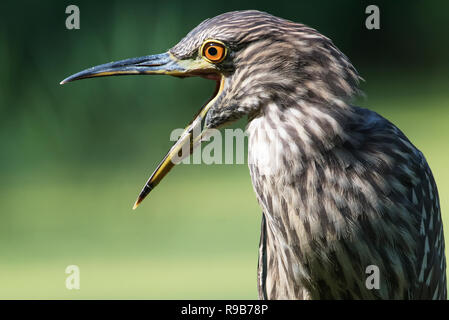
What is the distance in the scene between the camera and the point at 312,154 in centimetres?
239

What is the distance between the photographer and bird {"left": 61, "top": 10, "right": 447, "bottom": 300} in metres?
2.40

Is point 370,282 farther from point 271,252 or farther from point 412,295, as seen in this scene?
point 271,252

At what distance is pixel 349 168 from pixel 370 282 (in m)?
0.38

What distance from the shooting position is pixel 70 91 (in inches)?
304

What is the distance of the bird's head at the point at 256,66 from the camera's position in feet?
7.87

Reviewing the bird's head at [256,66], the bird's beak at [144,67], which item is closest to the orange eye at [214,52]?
the bird's head at [256,66]

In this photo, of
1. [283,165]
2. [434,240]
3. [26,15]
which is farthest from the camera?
[26,15]

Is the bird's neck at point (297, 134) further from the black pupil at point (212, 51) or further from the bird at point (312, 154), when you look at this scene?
the black pupil at point (212, 51)

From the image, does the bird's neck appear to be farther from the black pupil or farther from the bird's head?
the black pupil

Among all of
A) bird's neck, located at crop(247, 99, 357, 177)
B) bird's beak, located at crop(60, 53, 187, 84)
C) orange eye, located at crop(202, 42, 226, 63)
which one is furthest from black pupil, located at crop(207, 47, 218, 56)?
bird's neck, located at crop(247, 99, 357, 177)

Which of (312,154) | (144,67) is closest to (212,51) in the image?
(144,67)

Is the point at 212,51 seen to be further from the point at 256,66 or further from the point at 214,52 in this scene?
the point at 256,66

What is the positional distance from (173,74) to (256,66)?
0.30 meters

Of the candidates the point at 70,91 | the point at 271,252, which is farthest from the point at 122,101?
the point at 271,252
